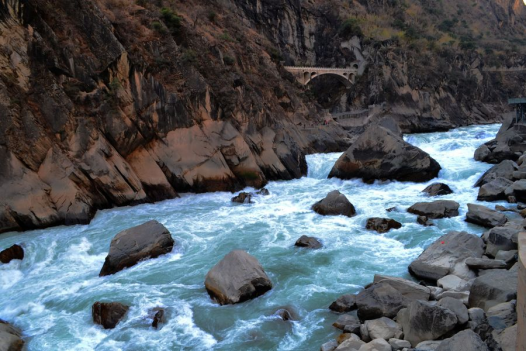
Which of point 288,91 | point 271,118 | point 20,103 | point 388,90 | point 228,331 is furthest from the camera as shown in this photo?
point 388,90

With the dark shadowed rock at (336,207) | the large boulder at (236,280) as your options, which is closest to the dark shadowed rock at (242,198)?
the dark shadowed rock at (336,207)

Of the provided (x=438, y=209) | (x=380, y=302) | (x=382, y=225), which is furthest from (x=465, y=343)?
(x=438, y=209)

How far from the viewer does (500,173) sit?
24.6m

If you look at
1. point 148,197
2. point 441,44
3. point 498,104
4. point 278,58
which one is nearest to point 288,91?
point 278,58

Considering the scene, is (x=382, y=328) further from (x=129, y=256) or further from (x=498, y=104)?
(x=498, y=104)

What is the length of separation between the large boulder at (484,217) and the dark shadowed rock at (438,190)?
5037mm

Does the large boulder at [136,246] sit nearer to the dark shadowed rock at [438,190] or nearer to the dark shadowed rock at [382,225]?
the dark shadowed rock at [382,225]

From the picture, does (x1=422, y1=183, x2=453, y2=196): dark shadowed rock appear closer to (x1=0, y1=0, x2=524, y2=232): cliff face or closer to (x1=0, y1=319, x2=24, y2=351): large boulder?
(x1=0, y1=0, x2=524, y2=232): cliff face

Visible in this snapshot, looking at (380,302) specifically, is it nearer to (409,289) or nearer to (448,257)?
(409,289)

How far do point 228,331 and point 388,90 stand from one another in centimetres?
5367

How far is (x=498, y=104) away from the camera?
250ft

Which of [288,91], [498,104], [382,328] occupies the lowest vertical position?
[498,104]

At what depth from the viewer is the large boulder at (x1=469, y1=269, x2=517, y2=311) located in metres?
10.6

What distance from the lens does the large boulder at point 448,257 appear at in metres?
13.6
